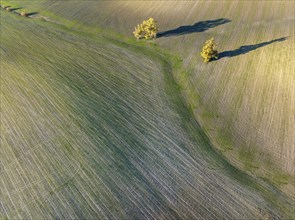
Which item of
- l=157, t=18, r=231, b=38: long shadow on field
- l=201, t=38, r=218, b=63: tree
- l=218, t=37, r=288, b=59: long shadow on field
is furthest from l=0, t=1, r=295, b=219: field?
l=201, t=38, r=218, b=63: tree

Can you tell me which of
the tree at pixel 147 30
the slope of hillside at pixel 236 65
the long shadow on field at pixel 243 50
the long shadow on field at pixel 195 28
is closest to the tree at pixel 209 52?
the slope of hillside at pixel 236 65

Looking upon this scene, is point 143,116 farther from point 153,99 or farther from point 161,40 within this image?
point 161,40

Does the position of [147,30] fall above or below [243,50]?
above

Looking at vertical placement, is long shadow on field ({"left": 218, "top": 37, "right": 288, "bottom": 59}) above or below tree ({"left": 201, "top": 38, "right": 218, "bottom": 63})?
below

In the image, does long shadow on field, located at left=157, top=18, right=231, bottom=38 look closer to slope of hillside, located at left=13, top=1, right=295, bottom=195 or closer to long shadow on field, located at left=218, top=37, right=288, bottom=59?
slope of hillside, located at left=13, top=1, right=295, bottom=195

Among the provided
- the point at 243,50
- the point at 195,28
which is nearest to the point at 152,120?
the point at 243,50

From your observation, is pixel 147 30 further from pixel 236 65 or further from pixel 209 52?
pixel 236 65

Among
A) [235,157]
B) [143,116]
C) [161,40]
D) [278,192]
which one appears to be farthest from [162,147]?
[161,40]
